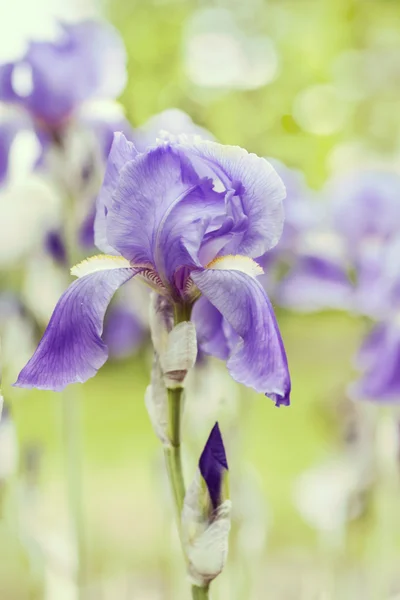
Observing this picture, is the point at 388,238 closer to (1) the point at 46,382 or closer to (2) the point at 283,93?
(1) the point at 46,382

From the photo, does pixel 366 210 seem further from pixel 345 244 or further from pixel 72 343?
pixel 72 343

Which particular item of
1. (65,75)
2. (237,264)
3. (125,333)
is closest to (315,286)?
(125,333)

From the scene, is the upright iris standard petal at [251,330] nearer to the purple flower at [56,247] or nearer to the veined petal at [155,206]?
the veined petal at [155,206]

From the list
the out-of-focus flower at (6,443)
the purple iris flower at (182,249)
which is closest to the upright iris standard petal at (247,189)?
the purple iris flower at (182,249)

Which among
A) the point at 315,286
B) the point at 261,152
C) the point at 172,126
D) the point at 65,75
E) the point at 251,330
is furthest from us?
the point at 261,152

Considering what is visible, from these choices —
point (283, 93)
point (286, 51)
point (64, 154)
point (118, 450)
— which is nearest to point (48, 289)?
point (64, 154)

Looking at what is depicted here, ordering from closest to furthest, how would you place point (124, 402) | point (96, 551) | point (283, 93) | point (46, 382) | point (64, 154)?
point (46, 382) → point (64, 154) → point (96, 551) → point (283, 93) → point (124, 402)
